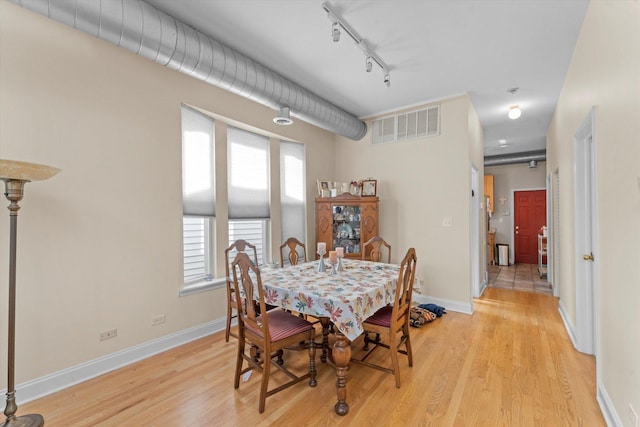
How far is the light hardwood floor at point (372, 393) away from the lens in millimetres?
1949

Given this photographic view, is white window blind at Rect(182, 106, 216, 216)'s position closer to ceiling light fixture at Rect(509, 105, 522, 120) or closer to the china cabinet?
the china cabinet

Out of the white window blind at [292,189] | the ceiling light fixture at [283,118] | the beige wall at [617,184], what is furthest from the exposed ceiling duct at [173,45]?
the beige wall at [617,184]

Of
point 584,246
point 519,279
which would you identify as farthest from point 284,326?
point 519,279

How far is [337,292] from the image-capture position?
220 centimetres

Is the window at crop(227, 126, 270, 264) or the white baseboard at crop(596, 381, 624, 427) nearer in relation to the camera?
the white baseboard at crop(596, 381, 624, 427)

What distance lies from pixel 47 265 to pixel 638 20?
387 cm

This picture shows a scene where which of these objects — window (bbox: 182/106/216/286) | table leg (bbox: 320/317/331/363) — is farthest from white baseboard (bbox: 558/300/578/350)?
window (bbox: 182/106/216/286)

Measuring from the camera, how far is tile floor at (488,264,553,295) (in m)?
5.35

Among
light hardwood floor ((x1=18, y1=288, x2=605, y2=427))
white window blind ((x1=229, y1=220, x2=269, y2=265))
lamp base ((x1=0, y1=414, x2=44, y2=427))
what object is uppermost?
white window blind ((x1=229, y1=220, x2=269, y2=265))

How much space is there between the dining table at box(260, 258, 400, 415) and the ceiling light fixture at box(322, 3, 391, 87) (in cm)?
195

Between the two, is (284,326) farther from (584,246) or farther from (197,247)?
(584,246)

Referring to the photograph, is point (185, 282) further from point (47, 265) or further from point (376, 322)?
point (376, 322)

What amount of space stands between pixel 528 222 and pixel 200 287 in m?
8.29

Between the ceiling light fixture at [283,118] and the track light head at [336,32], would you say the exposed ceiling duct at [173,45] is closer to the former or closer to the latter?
the ceiling light fixture at [283,118]
